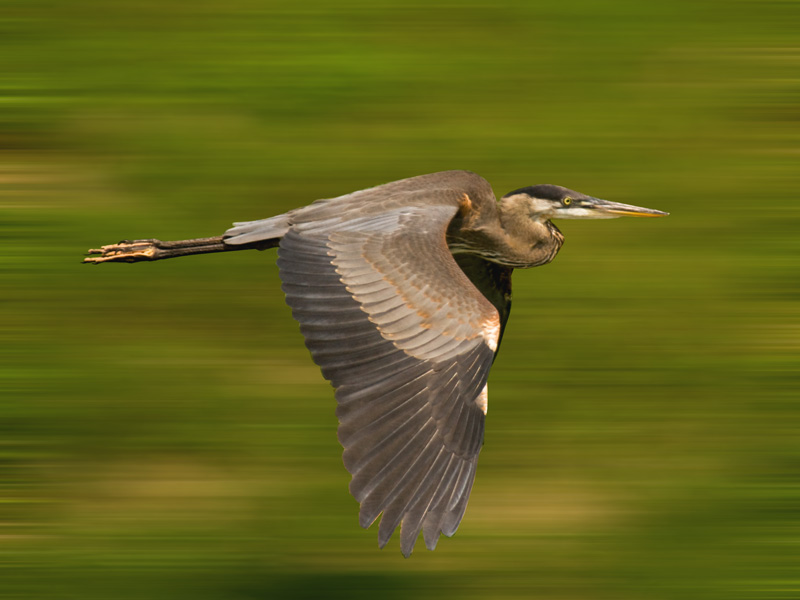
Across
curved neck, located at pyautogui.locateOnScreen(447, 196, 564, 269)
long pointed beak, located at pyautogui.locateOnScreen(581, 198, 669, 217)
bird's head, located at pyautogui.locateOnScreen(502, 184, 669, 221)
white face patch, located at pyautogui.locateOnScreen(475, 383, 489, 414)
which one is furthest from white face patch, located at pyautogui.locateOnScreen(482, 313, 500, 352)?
long pointed beak, located at pyautogui.locateOnScreen(581, 198, 669, 217)

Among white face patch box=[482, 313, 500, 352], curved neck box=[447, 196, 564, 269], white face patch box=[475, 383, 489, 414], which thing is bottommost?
white face patch box=[475, 383, 489, 414]

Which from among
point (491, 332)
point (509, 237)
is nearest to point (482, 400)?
point (491, 332)

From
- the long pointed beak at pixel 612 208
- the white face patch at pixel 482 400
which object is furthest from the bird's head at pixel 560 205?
the white face patch at pixel 482 400

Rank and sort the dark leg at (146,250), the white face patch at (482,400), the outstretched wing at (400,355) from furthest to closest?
the dark leg at (146,250) → the white face patch at (482,400) → the outstretched wing at (400,355)

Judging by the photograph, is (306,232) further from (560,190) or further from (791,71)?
(791,71)

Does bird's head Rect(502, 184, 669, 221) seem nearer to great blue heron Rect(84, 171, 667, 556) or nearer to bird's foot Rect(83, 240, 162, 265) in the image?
great blue heron Rect(84, 171, 667, 556)

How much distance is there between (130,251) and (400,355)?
2255mm

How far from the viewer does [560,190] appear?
8422 mm

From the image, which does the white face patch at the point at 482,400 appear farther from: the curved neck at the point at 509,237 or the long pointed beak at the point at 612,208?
the long pointed beak at the point at 612,208

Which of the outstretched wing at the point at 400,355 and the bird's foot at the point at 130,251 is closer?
the outstretched wing at the point at 400,355

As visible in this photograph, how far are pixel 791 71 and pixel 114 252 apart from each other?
220 inches

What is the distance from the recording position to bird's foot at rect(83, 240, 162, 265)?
839 cm

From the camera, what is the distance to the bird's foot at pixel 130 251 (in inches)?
330

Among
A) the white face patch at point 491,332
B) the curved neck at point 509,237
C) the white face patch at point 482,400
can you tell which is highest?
the curved neck at point 509,237
